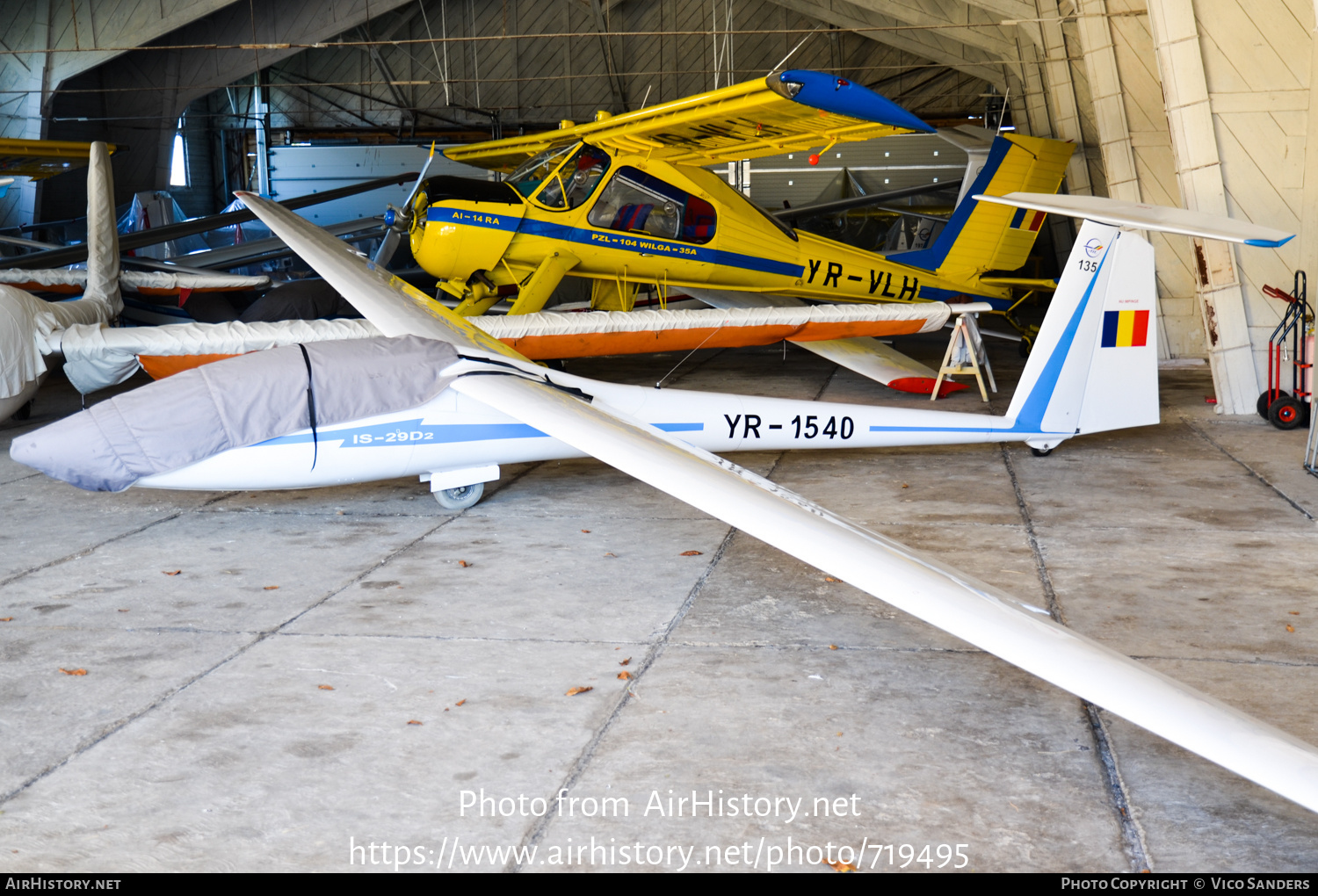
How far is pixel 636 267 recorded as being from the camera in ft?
34.1

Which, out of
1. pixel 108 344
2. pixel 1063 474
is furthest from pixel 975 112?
pixel 108 344

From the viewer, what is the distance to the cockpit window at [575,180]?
388 inches

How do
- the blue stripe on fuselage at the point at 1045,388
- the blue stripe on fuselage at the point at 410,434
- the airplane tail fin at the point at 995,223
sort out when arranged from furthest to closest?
1. the airplane tail fin at the point at 995,223
2. the blue stripe on fuselage at the point at 1045,388
3. the blue stripe on fuselage at the point at 410,434

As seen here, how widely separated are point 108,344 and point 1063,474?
265 inches

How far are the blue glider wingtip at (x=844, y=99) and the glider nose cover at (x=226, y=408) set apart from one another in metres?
3.39

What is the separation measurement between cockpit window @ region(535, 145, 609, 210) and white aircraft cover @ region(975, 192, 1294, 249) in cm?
468

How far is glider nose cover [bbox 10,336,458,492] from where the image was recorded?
514cm

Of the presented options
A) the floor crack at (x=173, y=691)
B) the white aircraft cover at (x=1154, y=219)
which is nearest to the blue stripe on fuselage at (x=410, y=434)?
the floor crack at (x=173, y=691)

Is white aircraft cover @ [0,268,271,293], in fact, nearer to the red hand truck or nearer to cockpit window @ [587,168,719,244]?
cockpit window @ [587,168,719,244]

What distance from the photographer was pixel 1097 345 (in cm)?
654

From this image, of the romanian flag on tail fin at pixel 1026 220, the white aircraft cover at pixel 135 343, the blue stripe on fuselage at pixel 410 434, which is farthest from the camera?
the romanian flag on tail fin at pixel 1026 220

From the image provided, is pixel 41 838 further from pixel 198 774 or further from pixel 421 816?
pixel 421 816

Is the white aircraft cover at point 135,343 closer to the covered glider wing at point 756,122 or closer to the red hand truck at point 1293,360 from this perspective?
the covered glider wing at point 756,122

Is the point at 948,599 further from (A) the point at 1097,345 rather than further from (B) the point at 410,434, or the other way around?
(A) the point at 1097,345
